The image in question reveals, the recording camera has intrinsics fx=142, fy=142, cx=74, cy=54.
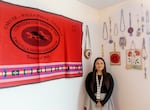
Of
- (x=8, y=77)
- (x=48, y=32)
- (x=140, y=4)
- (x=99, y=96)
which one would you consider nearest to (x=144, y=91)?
(x=99, y=96)

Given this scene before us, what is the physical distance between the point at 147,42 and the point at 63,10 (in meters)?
1.15

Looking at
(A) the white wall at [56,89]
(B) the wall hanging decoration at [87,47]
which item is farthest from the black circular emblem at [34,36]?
(B) the wall hanging decoration at [87,47]

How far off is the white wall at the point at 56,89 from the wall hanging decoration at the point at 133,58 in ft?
1.68

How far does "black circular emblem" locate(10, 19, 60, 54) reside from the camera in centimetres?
132

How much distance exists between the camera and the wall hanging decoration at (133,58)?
1.88 m

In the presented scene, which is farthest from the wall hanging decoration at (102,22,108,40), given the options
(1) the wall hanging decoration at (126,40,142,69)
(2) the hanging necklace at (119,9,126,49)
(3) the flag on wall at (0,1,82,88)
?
(3) the flag on wall at (0,1,82,88)

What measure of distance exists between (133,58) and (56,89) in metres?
1.11

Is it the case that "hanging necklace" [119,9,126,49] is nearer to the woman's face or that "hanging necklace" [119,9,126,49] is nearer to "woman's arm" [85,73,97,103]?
the woman's face

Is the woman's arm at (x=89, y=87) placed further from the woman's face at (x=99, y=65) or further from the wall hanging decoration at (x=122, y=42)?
the wall hanging decoration at (x=122, y=42)

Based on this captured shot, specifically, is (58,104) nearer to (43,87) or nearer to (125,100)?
(43,87)

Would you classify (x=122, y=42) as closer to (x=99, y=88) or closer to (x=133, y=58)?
(x=133, y=58)

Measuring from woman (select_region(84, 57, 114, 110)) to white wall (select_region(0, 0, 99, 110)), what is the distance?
110mm

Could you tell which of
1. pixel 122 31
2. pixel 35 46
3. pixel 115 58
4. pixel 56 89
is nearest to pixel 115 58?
pixel 115 58

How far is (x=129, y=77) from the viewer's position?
1.98 metres
